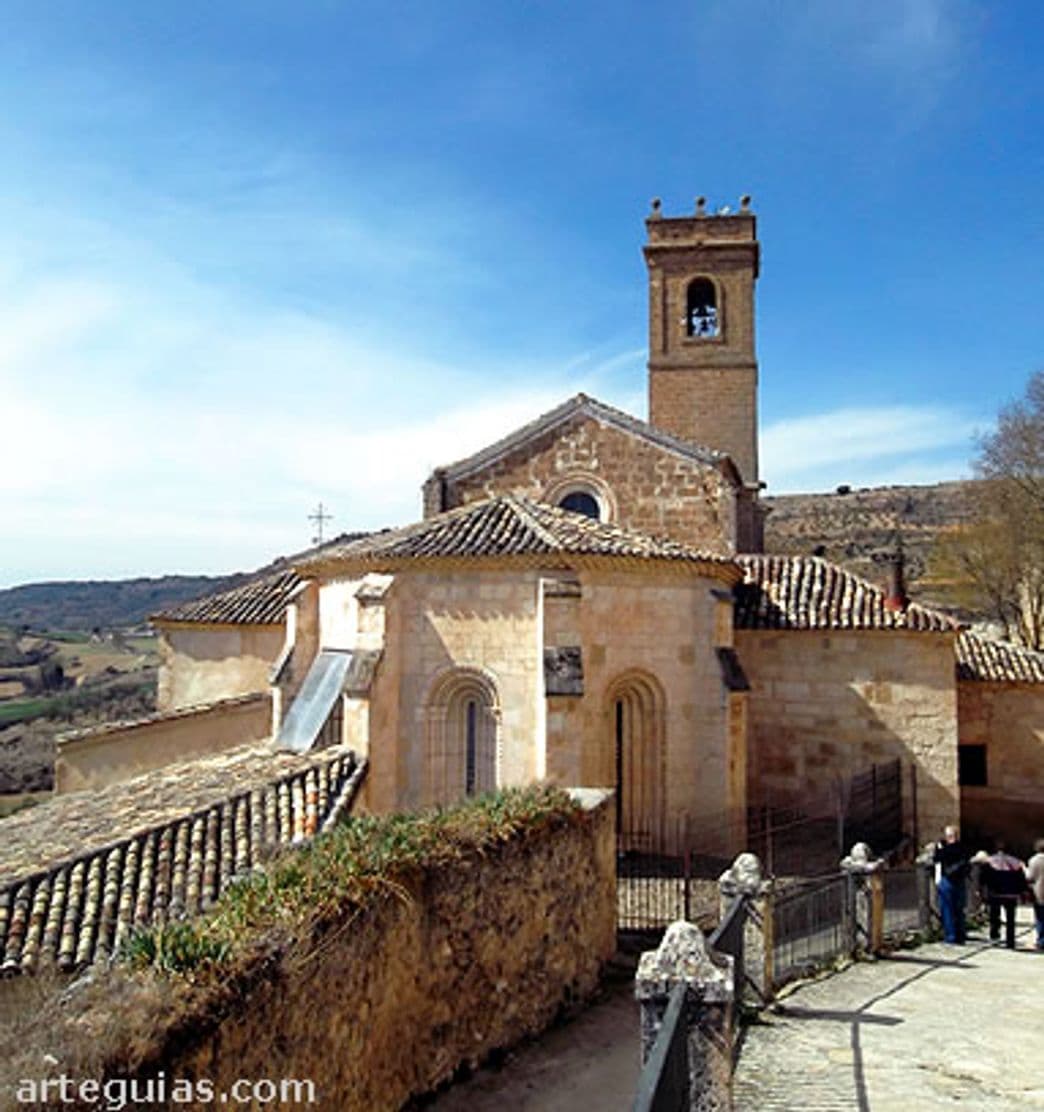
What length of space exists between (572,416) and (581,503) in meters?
2.19

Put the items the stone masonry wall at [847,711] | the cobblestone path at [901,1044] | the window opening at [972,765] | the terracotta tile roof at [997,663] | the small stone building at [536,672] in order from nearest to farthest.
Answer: the cobblestone path at [901,1044] → the small stone building at [536,672] → the stone masonry wall at [847,711] → the terracotta tile roof at [997,663] → the window opening at [972,765]

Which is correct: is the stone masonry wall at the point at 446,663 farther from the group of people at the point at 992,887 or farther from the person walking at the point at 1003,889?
the person walking at the point at 1003,889

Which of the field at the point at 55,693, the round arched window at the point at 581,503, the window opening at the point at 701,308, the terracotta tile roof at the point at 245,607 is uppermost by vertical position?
the window opening at the point at 701,308

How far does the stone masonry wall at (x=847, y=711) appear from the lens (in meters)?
18.0

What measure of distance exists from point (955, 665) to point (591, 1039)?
1184cm

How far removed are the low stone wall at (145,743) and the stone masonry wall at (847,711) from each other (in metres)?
10.8

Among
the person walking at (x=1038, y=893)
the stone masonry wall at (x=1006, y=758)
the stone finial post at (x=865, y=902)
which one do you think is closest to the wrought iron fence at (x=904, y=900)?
the stone finial post at (x=865, y=902)

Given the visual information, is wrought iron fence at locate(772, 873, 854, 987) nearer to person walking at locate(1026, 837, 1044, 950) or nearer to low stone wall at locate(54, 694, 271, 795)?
person walking at locate(1026, 837, 1044, 950)

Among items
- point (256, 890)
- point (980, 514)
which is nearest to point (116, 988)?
point (256, 890)

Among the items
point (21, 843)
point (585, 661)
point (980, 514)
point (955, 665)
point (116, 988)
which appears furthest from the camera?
point (980, 514)

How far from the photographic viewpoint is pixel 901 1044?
7.86 m

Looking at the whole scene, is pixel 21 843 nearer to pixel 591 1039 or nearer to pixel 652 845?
pixel 591 1039

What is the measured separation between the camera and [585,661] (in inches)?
595

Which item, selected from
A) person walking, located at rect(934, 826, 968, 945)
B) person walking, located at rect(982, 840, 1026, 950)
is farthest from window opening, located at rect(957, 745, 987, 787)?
person walking, located at rect(934, 826, 968, 945)
